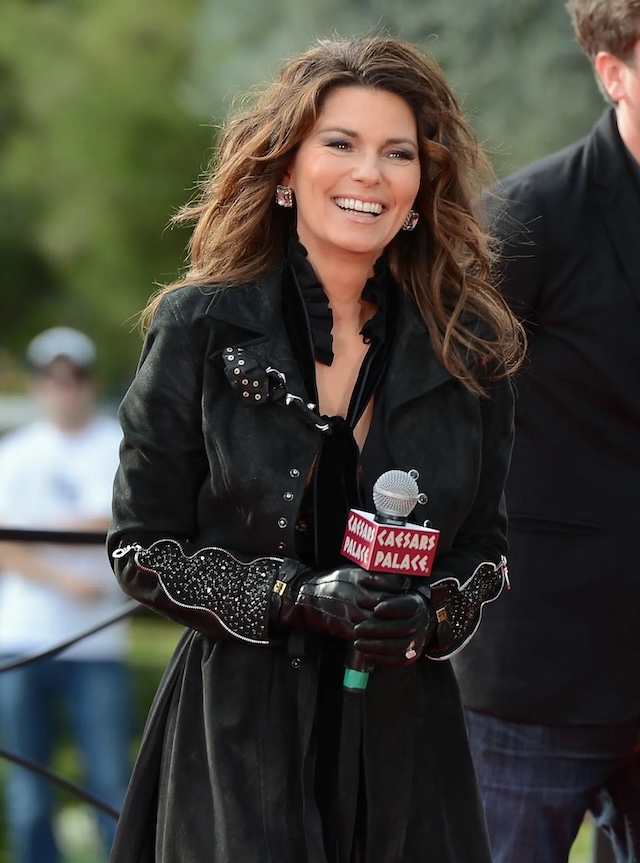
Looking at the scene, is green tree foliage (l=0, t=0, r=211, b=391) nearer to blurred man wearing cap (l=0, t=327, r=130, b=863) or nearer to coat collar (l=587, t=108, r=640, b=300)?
blurred man wearing cap (l=0, t=327, r=130, b=863)

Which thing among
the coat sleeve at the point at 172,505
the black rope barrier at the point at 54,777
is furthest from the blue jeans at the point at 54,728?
the coat sleeve at the point at 172,505

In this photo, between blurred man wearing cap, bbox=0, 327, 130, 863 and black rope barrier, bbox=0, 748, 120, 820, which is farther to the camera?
blurred man wearing cap, bbox=0, 327, 130, 863

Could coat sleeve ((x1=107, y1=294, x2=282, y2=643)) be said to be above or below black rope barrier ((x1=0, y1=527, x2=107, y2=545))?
above

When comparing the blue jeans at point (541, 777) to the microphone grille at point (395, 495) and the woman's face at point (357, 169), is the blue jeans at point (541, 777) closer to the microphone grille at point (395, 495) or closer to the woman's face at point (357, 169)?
the microphone grille at point (395, 495)

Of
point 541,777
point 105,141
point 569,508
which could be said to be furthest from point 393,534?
point 105,141

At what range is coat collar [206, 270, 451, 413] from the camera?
2.82 m

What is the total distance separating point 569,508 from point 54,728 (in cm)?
282

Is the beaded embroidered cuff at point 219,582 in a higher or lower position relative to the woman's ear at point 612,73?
lower

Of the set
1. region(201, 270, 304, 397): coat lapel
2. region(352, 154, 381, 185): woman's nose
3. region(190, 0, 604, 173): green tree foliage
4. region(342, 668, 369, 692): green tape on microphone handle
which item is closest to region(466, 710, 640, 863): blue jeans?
region(342, 668, 369, 692): green tape on microphone handle

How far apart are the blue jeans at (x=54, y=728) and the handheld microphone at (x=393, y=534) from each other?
317 cm

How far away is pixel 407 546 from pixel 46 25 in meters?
20.9

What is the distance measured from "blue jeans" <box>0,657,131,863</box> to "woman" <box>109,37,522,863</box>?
2.75 m

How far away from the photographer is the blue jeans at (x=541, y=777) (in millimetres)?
3420

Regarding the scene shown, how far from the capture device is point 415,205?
3.09m
